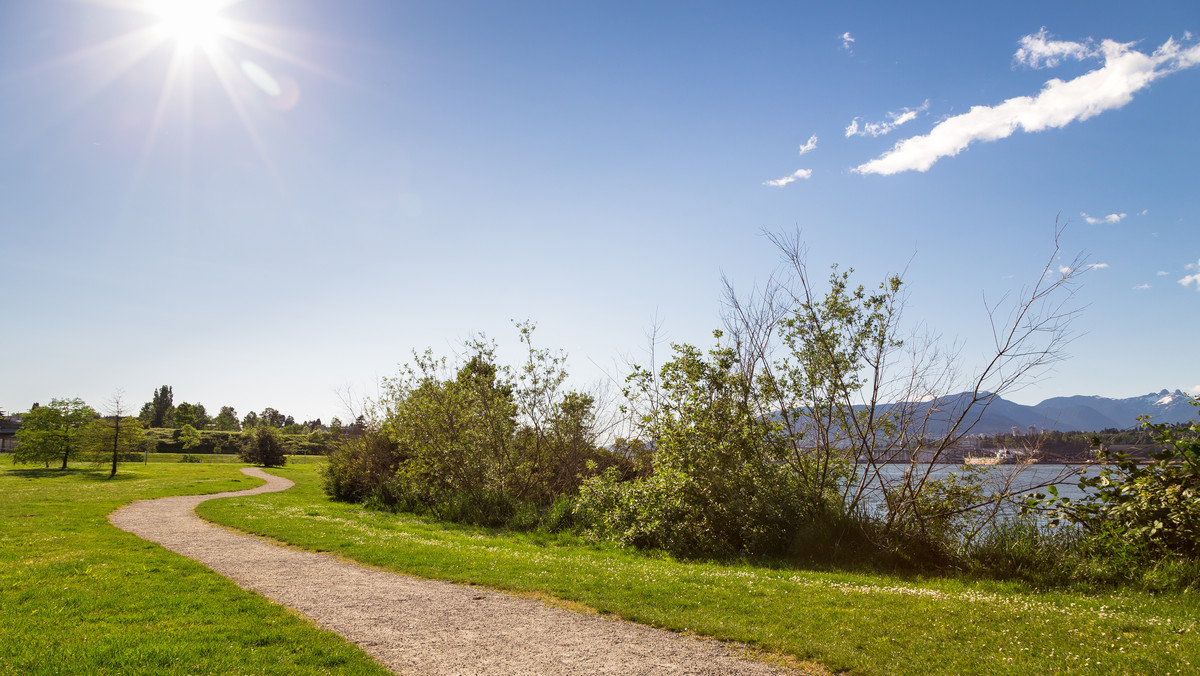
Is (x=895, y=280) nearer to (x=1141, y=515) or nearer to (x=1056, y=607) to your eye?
(x=1141, y=515)

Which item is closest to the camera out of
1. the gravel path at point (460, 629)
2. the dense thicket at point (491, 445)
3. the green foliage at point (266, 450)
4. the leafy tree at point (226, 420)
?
the gravel path at point (460, 629)

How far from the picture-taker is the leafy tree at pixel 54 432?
43906 millimetres

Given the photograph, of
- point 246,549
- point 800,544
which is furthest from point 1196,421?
point 246,549

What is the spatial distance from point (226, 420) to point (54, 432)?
98097mm

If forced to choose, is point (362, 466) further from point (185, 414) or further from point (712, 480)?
point (185, 414)

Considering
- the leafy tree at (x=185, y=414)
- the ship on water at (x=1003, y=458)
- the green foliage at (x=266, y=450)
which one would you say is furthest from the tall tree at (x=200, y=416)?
the ship on water at (x=1003, y=458)

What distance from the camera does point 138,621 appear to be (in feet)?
23.5

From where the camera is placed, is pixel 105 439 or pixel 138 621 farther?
pixel 105 439

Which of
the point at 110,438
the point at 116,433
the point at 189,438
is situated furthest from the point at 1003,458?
the point at 189,438

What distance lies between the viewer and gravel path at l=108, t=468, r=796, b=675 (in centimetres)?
609

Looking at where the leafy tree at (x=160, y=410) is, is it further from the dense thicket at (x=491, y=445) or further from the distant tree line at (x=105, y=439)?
the dense thicket at (x=491, y=445)

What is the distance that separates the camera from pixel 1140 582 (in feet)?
27.5

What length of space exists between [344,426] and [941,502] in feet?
96.0

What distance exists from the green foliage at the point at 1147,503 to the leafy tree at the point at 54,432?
60.4 meters
